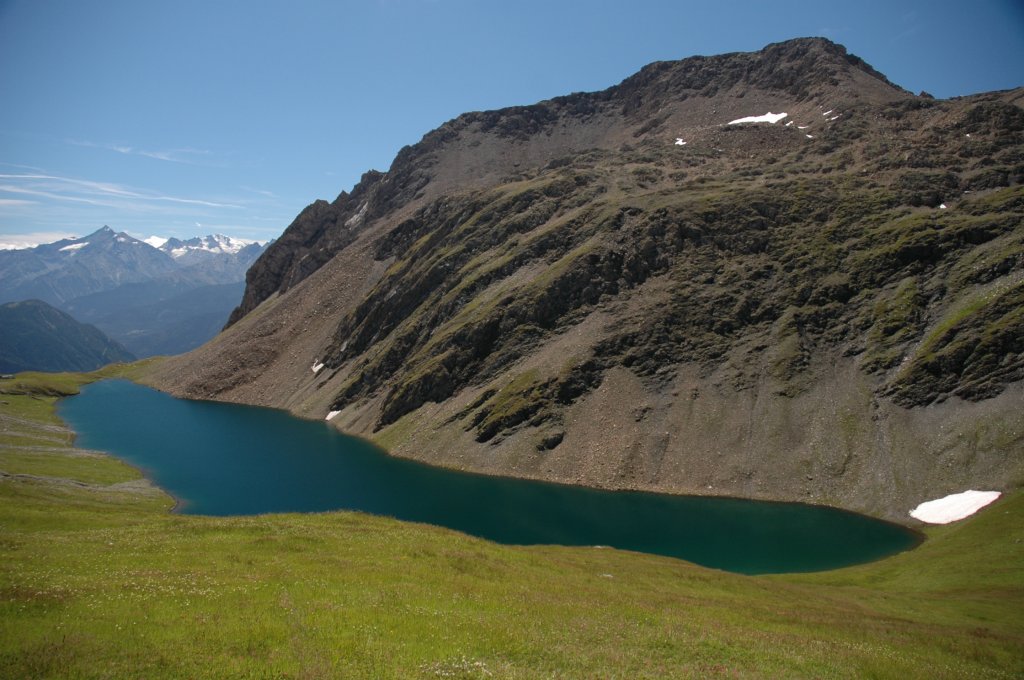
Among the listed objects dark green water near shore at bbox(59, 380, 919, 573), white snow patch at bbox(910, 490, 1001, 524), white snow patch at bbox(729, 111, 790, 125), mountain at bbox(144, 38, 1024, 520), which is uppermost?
white snow patch at bbox(729, 111, 790, 125)

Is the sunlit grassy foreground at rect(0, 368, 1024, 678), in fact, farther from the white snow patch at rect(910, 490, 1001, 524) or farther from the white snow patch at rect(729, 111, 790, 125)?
the white snow patch at rect(729, 111, 790, 125)

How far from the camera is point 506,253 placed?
472ft

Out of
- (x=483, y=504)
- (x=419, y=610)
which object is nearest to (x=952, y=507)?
(x=483, y=504)

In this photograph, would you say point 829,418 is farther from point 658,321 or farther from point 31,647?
point 31,647

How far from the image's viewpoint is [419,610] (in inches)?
890

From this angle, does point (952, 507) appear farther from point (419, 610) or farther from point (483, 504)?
point (419, 610)

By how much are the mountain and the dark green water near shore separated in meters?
5.43

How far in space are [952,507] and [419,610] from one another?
221 feet

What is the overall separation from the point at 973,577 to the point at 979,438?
122 ft

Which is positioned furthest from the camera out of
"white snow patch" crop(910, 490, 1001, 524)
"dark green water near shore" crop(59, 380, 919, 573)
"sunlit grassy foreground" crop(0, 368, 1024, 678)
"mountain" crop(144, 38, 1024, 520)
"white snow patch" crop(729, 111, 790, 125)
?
"white snow patch" crop(729, 111, 790, 125)

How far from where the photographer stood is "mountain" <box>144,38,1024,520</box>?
77.6 m

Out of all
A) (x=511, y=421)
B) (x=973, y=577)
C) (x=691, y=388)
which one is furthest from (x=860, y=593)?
(x=511, y=421)

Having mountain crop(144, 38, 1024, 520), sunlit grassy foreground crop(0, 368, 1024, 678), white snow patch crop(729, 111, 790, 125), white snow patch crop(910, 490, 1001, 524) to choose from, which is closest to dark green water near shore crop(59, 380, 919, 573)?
white snow patch crop(910, 490, 1001, 524)

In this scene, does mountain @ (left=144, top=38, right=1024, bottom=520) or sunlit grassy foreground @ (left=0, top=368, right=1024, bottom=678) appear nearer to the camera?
sunlit grassy foreground @ (left=0, top=368, right=1024, bottom=678)
